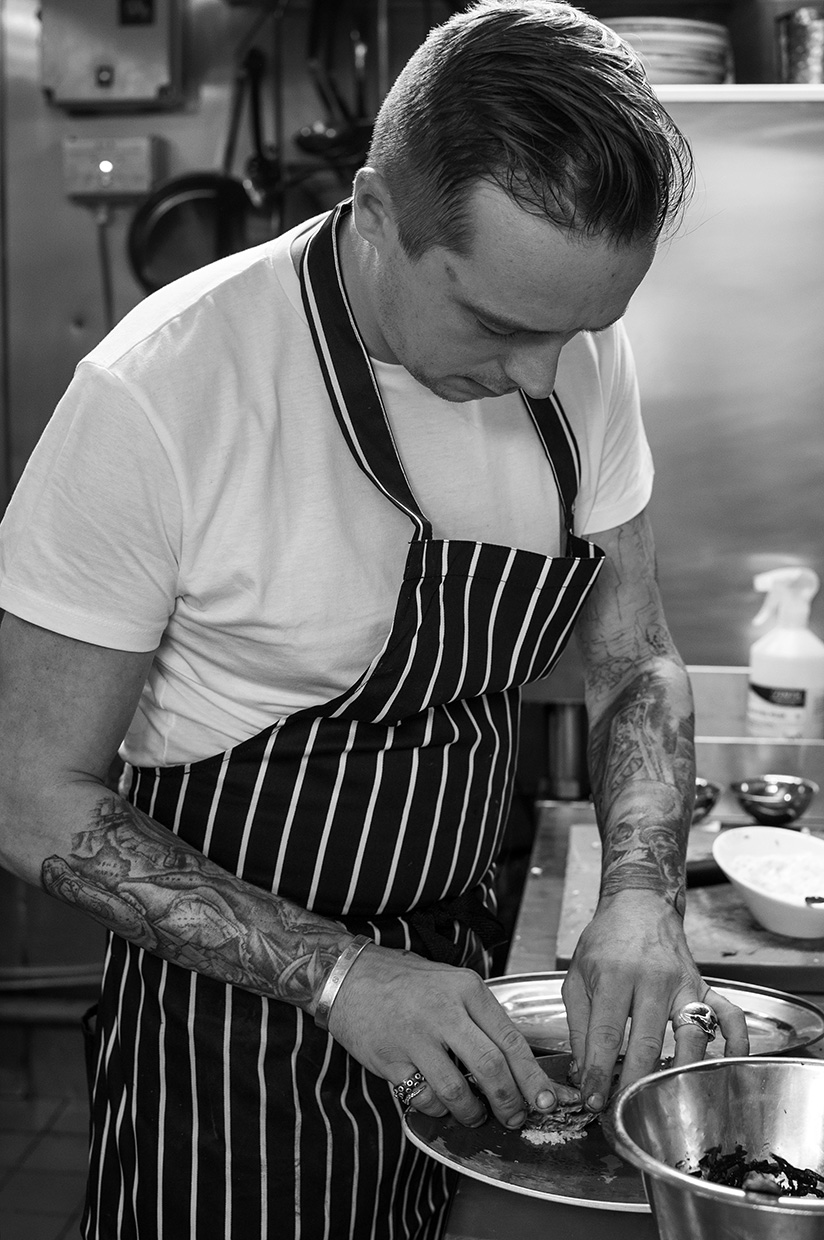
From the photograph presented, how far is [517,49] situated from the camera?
1082 millimetres

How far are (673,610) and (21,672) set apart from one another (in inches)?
56.3

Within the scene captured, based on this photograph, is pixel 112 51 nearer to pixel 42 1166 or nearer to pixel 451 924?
pixel 451 924

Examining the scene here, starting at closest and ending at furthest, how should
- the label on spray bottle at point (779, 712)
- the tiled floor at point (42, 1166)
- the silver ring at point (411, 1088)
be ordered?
the silver ring at point (411, 1088)
the label on spray bottle at point (779, 712)
the tiled floor at point (42, 1166)

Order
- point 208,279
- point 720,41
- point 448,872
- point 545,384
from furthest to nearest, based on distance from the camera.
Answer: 1. point 720,41
2. point 448,872
3. point 208,279
4. point 545,384

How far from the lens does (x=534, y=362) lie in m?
1.17

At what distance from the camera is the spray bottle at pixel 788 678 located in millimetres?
2168

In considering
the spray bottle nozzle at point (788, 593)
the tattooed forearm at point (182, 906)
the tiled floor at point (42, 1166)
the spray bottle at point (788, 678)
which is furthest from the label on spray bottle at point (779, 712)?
the tiled floor at point (42, 1166)

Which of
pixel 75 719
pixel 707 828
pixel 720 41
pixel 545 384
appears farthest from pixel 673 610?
pixel 75 719

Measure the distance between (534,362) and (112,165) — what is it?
210 cm

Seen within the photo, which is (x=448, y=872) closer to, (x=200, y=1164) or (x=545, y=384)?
(x=200, y=1164)

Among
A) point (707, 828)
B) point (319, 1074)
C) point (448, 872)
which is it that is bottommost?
point (707, 828)

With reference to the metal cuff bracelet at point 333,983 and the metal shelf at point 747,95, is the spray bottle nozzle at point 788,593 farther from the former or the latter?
the metal cuff bracelet at point 333,983

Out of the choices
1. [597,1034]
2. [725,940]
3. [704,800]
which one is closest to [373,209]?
[597,1034]

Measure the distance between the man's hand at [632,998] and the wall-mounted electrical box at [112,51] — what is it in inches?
90.1
